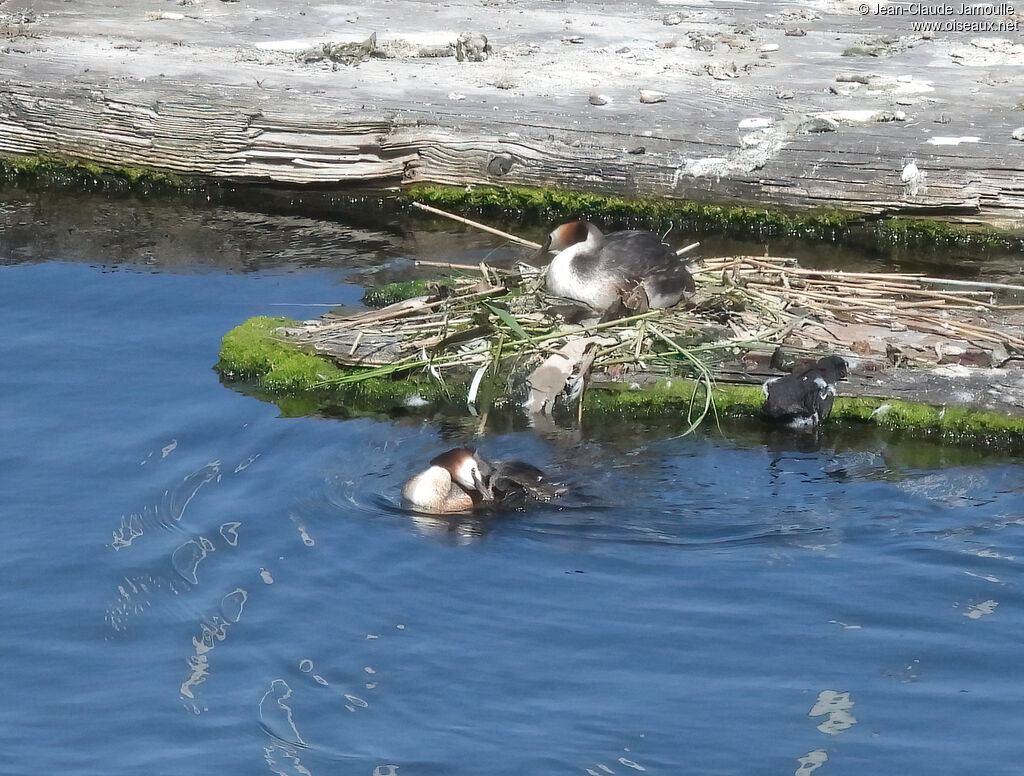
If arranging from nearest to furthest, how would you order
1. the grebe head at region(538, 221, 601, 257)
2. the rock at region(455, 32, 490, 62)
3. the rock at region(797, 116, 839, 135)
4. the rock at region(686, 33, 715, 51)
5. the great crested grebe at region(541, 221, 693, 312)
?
the great crested grebe at region(541, 221, 693, 312)
the grebe head at region(538, 221, 601, 257)
the rock at region(797, 116, 839, 135)
the rock at region(455, 32, 490, 62)
the rock at region(686, 33, 715, 51)

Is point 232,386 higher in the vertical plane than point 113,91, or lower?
lower

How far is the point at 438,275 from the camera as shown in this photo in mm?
10906

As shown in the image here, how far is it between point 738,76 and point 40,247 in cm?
631

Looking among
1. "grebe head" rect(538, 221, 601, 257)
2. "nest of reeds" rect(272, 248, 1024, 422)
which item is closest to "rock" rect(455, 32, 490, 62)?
"grebe head" rect(538, 221, 601, 257)

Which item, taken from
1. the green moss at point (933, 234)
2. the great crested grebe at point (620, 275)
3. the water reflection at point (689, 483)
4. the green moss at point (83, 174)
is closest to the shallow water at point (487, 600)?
the water reflection at point (689, 483)

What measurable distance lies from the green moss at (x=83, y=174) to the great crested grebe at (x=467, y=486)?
6.47 meters

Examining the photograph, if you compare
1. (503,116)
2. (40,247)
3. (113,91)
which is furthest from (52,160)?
(503,116)

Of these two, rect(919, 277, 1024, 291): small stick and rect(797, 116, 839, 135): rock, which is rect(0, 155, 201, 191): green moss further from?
rect(919, 277, 1024, 291): small stick

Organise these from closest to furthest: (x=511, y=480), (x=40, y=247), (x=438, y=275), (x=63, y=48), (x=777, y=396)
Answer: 1. (x=511, y=480)
2. (x=777, y=396)
3. (x=438, y=275)
4. (x=40, y=247)
5. (x=63, y=48)

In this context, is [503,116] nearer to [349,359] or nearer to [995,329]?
[349,359]

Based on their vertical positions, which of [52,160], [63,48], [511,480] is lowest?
[511,480]

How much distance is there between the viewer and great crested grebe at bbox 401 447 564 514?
24.3 ft

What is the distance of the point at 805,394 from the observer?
324 inches

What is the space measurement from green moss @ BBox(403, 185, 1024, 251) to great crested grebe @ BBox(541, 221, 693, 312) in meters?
2.30
